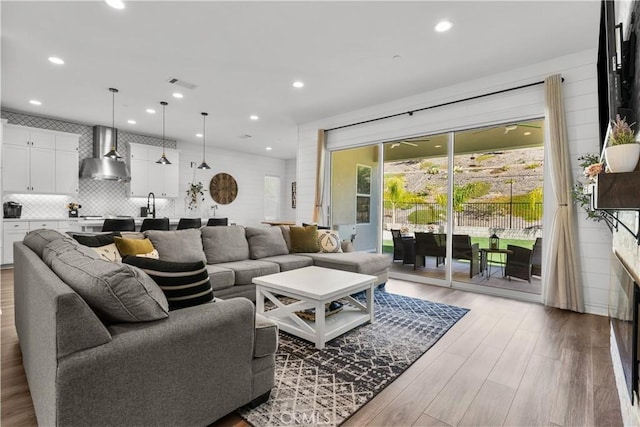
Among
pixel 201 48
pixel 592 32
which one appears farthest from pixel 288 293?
pixel 592 32

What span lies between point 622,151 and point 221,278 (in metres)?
3.21

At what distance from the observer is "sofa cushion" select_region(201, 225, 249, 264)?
3.83 m

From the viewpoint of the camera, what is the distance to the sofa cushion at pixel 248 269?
3.47m

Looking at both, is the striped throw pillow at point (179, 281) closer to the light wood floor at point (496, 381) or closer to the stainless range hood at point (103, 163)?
the light wood floor at point (496, 381)

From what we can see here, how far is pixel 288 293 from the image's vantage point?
8.68 ft

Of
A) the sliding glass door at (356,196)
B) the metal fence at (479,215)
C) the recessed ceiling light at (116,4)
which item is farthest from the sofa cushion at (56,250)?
the sliding glass door at (356,196)

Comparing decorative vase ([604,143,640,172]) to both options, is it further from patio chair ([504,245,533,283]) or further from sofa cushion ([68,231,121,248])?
sofa cushion ([68,231,121,248])

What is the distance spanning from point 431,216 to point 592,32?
2.80m

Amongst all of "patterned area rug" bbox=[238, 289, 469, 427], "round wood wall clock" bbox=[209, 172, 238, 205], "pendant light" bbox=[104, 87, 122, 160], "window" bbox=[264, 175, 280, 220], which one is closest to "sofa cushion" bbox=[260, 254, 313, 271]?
"patterned area rug" bbox=[238, 289, 469, 427]

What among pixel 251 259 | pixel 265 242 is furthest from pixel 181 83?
pixel 251 259

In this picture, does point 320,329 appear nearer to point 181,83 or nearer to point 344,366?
point 344,366

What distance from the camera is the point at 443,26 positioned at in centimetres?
306

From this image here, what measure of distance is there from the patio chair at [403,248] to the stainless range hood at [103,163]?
5694mm

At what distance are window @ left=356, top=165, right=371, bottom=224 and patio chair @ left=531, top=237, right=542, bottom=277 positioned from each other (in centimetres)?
265
